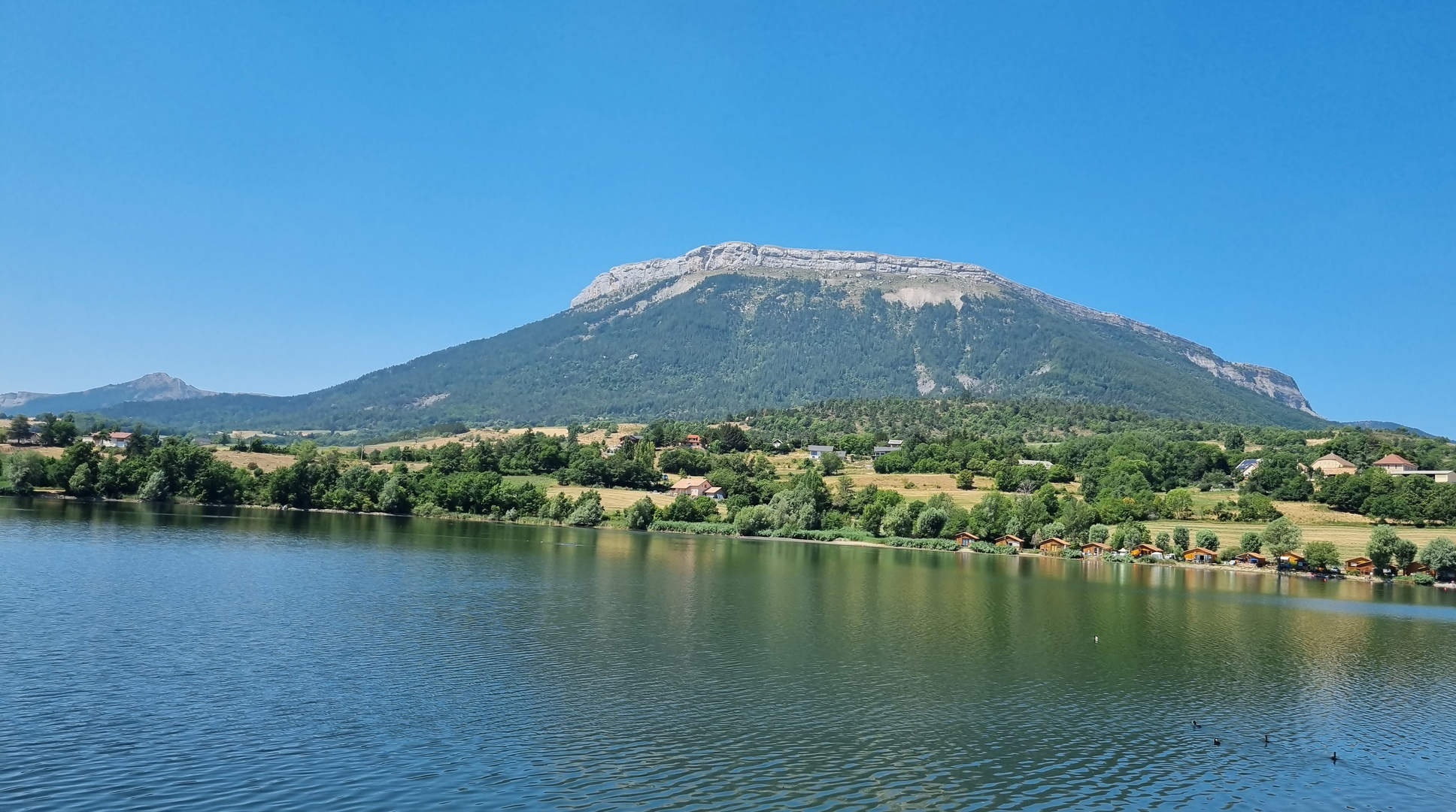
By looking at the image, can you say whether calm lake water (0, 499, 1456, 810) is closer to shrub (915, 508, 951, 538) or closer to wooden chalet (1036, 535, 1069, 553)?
wooden chalet (1036, 535, 1069, 553)

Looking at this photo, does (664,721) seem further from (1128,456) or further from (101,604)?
(1128,456)

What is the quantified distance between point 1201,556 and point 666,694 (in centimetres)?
9566

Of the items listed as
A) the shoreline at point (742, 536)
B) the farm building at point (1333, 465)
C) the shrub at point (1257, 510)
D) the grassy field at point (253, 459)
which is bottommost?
the shoreline at point (742, 536)

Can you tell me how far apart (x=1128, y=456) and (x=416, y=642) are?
14894cm

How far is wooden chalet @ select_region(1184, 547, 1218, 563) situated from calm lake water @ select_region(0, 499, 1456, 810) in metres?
44.1

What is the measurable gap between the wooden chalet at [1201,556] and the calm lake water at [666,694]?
44.1 metres

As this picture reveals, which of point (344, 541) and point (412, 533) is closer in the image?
point (344, 541)

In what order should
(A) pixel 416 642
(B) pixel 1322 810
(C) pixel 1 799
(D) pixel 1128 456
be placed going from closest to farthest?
(C) pixel 1 799 < (B) pixel 1322 810 < (A) pixel 416 642 < (D) pixel 1128 456

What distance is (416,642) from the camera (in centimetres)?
3803

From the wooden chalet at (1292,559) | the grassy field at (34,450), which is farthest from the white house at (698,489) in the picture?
the grassy field at (34,450)

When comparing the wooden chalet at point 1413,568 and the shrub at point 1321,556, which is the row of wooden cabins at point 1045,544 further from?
the wooden chalet at point 1413,568

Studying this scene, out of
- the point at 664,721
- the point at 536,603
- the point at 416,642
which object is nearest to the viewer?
the point at 664,721

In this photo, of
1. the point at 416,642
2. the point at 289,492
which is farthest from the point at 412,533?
the point at 416,642

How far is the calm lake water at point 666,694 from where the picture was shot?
22.2 m
